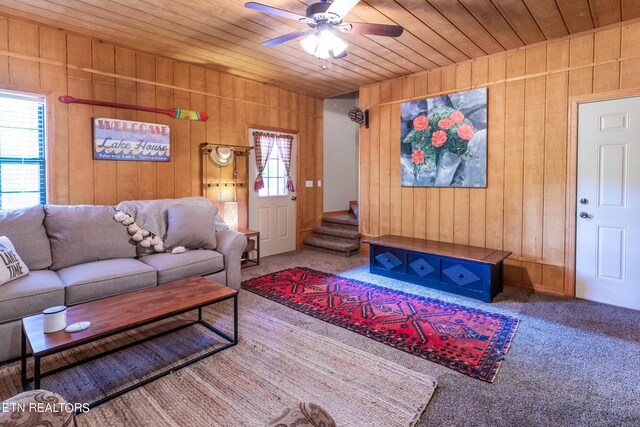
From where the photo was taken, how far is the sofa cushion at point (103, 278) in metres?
2.50

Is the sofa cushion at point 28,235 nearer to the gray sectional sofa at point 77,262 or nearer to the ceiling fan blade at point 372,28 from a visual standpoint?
the gray sectional sofa at point 77,262

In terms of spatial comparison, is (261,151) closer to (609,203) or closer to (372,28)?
(372,28)

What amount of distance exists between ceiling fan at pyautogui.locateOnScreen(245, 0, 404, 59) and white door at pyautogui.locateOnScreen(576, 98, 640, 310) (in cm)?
228

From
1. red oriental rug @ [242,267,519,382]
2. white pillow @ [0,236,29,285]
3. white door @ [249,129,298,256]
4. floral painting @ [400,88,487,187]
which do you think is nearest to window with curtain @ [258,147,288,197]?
white door @ [249,129,298,256]

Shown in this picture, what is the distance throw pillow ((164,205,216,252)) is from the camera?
11.2 feet

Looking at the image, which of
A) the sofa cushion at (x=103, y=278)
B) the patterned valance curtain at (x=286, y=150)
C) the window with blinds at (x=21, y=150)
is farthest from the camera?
the patterned valance curtain at (x=286, y=150)

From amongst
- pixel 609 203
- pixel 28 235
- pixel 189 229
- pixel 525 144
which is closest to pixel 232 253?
pixel 189 229

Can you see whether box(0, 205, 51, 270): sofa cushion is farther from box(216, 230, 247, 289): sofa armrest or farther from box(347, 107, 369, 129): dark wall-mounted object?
box(347, 107, 369, 129): dark wall-mounted object

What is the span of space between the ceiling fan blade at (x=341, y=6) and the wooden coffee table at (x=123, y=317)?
210 centimetres

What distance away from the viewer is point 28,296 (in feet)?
7.45

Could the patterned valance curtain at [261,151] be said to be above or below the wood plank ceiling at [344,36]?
below

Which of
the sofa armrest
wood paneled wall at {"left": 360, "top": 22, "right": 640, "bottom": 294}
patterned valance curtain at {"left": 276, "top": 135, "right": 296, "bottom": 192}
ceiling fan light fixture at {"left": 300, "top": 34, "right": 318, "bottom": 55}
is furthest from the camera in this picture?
patterned valance curtain at {"left": 276, "top": 135, "right": 296, "bottom": 192}

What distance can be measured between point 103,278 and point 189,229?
942 mm

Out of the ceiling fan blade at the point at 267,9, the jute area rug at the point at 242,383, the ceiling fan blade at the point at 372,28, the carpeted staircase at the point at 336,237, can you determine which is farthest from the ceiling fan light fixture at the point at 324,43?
the carpeted staircase at the point at 336,237
